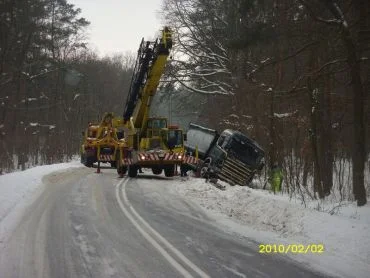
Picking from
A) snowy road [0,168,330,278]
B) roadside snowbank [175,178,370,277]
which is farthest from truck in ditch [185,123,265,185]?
snowy road [0,168,330,278]

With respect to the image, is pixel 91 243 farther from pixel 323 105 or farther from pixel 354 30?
pixel 323 105

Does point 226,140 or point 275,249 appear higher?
point 226,140

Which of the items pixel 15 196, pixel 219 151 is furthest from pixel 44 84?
pixel 15 196

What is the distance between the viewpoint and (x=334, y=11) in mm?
12648

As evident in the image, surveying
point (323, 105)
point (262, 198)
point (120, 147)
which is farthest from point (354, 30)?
point (120, 147)

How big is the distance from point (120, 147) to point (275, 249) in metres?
17.6

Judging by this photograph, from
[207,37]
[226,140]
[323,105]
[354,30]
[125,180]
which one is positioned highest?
[207,37]

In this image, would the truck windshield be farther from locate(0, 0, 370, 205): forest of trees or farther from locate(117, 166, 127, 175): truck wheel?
locate(117, 166, 127, 175): truck wheel

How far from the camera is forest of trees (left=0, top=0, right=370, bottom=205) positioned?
14.4 metres

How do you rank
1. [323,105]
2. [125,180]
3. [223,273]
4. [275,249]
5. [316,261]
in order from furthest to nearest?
[125,180] → [323,105] → [275,249] → [316,261] → [223,273]

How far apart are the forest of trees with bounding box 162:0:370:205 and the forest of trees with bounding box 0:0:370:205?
6cm

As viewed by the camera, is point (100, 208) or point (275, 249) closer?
point (275, 249)

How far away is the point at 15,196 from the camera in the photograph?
15117mm
